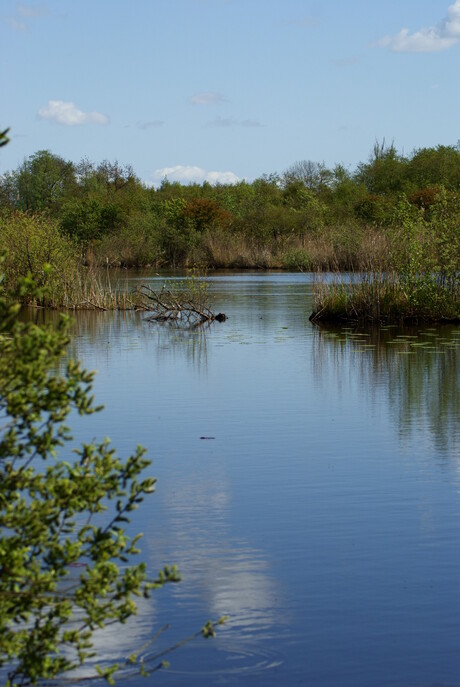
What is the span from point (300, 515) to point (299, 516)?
1.3 inches

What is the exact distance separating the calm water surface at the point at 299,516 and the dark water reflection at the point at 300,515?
0.05 ft

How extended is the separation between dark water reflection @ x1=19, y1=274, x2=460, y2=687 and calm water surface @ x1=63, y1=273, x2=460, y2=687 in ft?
0.05

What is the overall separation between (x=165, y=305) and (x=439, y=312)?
738 centimetres

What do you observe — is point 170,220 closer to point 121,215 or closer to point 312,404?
point 121,215

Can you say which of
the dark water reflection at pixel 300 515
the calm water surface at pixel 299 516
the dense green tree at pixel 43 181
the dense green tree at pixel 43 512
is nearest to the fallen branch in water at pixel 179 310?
the dark water reflection at pixel 300 515

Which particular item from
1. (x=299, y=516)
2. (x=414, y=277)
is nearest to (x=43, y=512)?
(x=299, y=516)

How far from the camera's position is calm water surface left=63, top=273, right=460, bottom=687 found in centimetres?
554

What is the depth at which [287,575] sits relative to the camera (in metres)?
6.67

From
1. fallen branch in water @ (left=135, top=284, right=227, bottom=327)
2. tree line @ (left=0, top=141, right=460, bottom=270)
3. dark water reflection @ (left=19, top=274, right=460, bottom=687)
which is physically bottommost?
dark water reflection @ (left=19, top=274, right=460, bottom=687)

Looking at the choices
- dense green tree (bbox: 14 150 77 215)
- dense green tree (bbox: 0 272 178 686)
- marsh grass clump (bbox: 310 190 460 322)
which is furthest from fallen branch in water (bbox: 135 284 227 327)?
dense green tree (bbox: 14 150 77 215)

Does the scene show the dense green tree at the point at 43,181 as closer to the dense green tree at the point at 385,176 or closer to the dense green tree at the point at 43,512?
the dense green tree at the point at 385,176

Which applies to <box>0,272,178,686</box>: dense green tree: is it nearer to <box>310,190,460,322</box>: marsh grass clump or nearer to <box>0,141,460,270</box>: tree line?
<box>310,190,460,322</box>: marsh grass clump

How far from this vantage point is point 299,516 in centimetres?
807

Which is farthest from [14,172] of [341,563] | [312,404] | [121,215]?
[341,563]
